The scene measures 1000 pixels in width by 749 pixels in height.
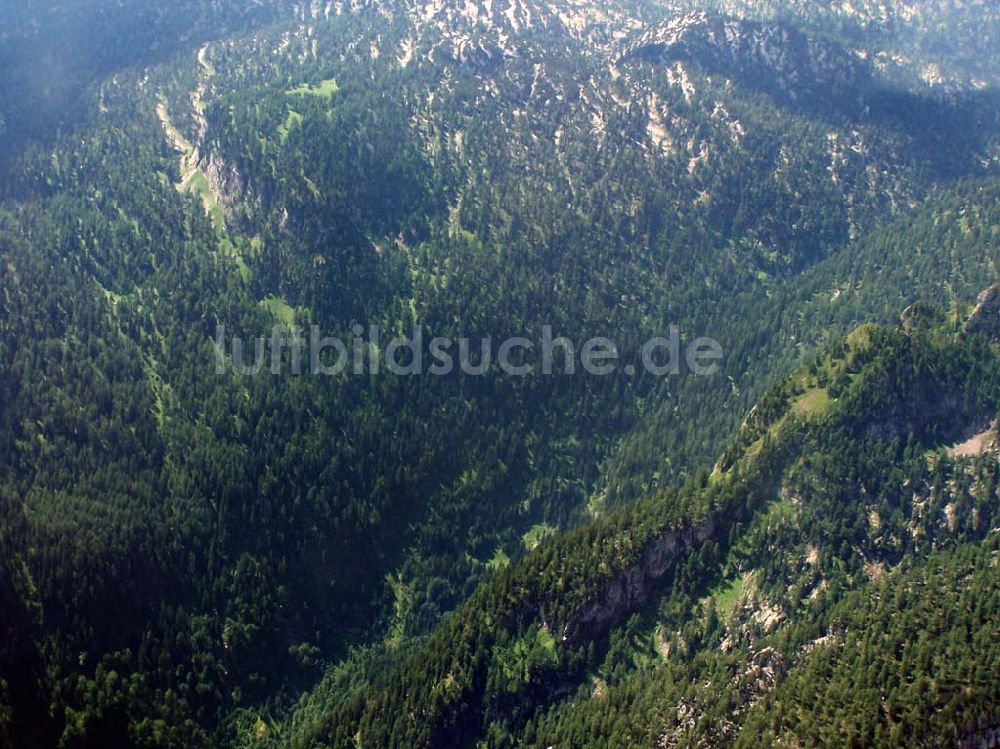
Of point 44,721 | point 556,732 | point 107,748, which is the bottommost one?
point 556,732

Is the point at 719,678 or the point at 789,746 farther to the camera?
the point at 719,678

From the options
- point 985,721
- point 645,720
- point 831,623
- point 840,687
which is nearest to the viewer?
point 985,721

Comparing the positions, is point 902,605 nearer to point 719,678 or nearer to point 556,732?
point 719,678

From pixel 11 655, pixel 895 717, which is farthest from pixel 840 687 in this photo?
pixel 11 655

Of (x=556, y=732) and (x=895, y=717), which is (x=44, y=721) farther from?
(x=895, y=717)

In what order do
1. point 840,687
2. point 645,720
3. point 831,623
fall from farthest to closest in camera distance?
point 831,623
point 645,720
point 840,687

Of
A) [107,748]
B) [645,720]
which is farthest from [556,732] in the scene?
[107,748]

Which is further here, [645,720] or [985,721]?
[645,720]

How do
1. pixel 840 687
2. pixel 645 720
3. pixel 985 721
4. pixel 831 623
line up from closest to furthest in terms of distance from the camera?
pixel 985 721
pixel 840 687
pixel 645 720
pixel 831 623

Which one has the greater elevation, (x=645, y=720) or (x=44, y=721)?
(x=44, y=721)
